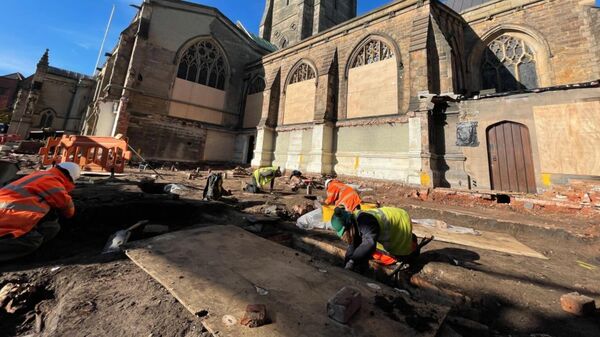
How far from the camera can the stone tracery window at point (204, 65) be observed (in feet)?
53.5

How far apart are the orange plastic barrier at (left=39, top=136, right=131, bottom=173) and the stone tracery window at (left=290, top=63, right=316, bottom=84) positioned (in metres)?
10.7

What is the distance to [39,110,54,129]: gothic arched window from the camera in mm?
26805

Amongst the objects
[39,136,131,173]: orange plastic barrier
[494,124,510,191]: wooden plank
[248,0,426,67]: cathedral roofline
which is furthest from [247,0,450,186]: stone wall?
[39,136,131,173]: orange plastic barrier

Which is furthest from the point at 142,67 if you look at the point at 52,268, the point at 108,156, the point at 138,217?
the point at 52,268

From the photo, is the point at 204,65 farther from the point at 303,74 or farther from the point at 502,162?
the point at 502,162

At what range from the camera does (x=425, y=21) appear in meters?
10.3

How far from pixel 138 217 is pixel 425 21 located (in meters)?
13.0

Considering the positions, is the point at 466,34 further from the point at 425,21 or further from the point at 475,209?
the point at 475,209

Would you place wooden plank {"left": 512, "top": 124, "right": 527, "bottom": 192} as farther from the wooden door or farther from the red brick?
the red brick

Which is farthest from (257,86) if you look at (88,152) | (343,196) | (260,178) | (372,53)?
(343,196)

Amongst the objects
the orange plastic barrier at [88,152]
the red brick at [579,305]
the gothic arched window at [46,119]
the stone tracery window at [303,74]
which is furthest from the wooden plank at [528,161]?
the gothic arched window at [46,119]

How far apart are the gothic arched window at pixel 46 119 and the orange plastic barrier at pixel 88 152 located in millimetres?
27779

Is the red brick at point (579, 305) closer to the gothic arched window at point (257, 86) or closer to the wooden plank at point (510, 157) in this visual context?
the wooden plank at point (510, 157)

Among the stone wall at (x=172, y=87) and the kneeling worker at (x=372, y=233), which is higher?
the stone wall at (x=172, y=87)
